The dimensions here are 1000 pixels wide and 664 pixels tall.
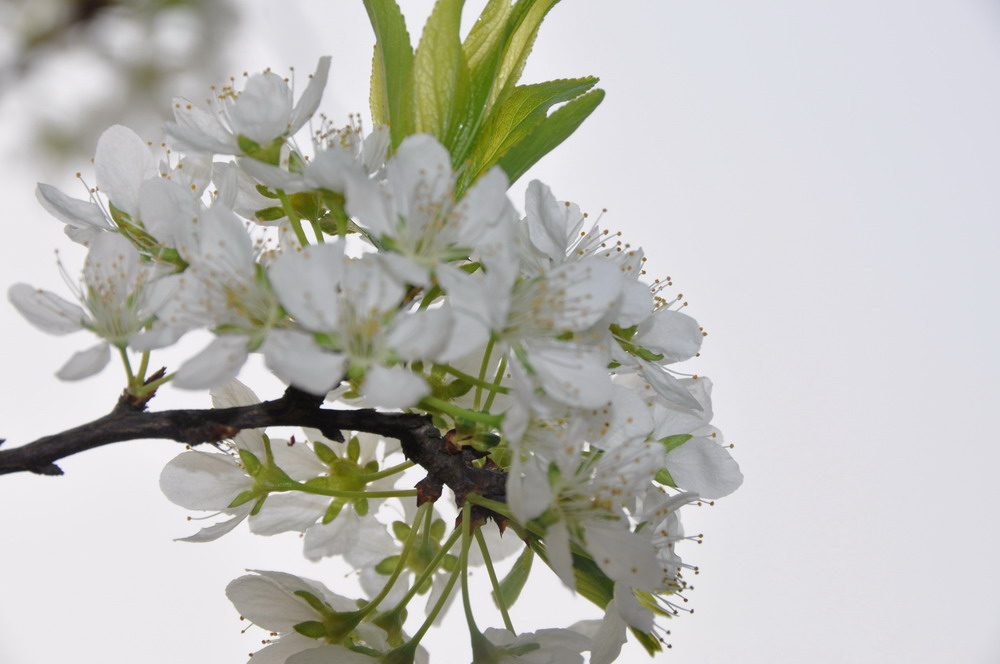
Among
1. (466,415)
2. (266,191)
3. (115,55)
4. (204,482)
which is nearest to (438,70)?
(266,191)

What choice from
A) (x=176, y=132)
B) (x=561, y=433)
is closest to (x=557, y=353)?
(x=561, y=433)

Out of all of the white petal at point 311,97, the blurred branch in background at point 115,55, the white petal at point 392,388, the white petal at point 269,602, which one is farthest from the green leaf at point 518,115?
the blurred branch in background at point 115,55

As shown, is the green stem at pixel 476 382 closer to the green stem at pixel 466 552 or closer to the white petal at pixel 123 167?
the green stem at pixel 466 552

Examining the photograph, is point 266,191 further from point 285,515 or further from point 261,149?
point 285,515

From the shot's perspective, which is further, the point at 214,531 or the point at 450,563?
the point at 450,563

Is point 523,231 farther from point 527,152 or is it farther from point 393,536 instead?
point 393,536

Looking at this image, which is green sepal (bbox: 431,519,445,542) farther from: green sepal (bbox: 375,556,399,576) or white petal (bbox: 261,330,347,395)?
white petal (bbox: 261,330,347,395)

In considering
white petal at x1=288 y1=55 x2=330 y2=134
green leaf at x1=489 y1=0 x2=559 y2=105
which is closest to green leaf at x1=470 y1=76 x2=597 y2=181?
green leaf at x1=489 y1=0 x2=559 y2=105
